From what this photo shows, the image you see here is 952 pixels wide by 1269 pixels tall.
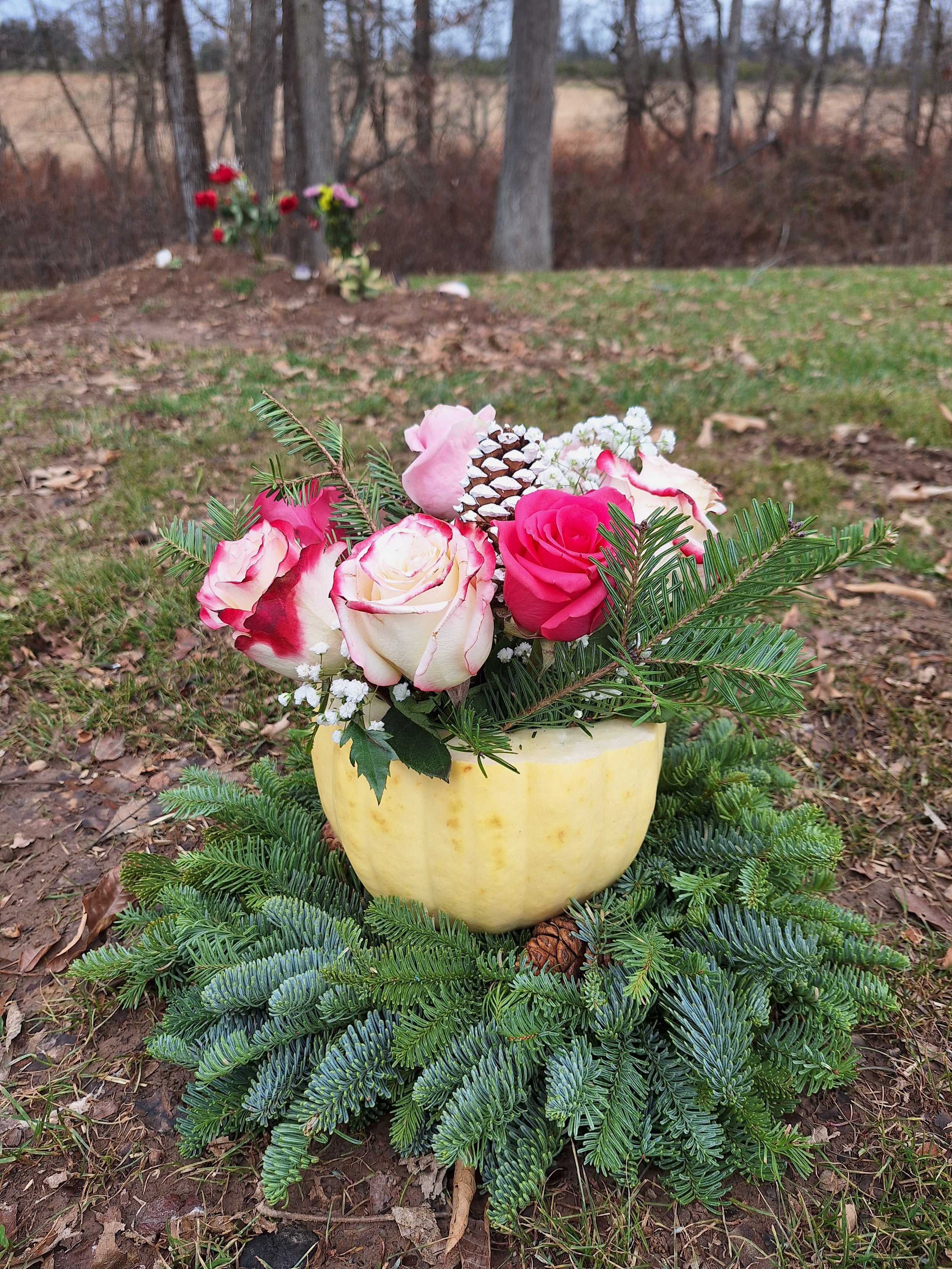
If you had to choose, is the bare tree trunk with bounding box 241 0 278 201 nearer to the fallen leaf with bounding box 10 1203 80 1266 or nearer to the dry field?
the dry field

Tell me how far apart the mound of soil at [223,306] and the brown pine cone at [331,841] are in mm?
6320

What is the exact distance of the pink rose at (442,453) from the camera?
4.98 ft

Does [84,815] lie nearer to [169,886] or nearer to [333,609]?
[169,886]

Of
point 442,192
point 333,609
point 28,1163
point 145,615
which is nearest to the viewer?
point 333,609

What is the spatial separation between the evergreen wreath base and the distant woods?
31.9 feet

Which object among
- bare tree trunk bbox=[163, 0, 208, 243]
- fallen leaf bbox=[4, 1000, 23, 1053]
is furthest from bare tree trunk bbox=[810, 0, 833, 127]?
fallen leaf bbox=[4, 1000, 23, 1053]

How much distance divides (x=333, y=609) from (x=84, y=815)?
1.58 meters

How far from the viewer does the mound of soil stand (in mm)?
7738

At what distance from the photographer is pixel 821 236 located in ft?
52.7

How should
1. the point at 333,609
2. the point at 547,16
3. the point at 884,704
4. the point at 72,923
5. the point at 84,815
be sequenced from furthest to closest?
the point at 547,16
the point at 884,704
the point at 84,815
the point at 72,923
the point at 333,609

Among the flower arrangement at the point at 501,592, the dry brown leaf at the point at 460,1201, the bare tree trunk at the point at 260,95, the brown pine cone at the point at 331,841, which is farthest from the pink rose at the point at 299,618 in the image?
the bare tree trunk at the point at 260,95

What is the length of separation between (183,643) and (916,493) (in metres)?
3.62

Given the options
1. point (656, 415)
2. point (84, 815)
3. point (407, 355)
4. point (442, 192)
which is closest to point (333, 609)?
point (84, 815)

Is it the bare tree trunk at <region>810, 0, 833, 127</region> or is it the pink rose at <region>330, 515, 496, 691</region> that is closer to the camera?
the pink rose at <region>330, 515, 496, 691</region>
